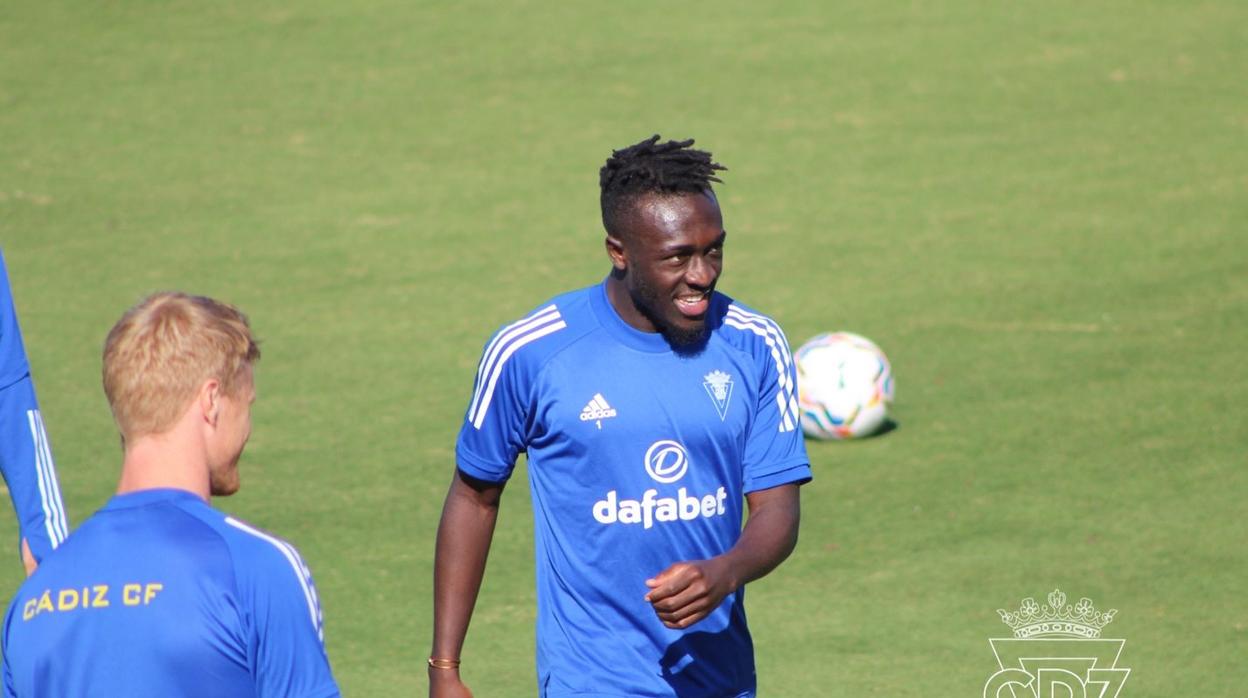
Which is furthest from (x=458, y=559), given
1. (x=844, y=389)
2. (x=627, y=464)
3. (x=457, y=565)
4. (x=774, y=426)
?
(x=844, y=389)

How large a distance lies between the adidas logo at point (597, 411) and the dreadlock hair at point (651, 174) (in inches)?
20.5

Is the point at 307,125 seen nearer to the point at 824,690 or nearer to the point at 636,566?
the point at 824,690

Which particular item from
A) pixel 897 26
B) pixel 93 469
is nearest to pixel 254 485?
pixel 93 469

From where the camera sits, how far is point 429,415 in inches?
430

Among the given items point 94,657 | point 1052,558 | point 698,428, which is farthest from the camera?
point 1052,558

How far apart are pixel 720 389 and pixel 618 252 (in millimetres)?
506

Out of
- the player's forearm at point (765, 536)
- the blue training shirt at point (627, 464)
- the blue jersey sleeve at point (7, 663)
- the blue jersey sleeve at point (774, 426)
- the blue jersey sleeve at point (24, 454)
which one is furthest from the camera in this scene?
the blue jersey sleeve at point (24, 454)

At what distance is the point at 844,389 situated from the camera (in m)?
10.1

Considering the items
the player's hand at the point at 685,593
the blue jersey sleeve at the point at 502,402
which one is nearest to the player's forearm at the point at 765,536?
the player's hand at the point at 685,593

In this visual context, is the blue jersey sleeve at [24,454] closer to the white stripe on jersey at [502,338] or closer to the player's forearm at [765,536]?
the white stripe on jersey at [502,338]

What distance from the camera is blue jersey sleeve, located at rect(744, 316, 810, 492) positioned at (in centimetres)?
475

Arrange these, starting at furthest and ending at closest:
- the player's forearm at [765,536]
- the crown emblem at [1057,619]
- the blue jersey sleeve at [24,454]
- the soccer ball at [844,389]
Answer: the soccer ball at [844,389] → the crown emblem at [1057,619] → the blue jersey sleeve at [24,454] → the player's forearm at [765,536]

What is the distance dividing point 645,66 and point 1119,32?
561 cm

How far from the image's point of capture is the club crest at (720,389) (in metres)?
4.69
